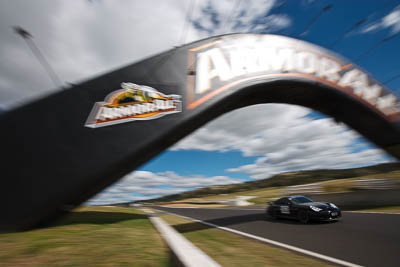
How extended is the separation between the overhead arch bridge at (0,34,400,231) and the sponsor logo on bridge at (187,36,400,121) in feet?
0.21

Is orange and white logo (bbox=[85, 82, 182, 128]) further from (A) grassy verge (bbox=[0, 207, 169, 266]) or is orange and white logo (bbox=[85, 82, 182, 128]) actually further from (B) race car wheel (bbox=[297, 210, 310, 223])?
(B) race car wheel (bbox=[297, 210, 310, 223])

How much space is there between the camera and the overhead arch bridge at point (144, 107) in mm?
7414

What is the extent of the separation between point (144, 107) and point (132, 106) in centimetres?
51

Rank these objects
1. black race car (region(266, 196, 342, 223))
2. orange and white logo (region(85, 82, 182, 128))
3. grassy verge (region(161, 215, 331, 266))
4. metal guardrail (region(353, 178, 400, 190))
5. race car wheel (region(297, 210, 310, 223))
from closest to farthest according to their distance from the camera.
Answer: grassy verge (region(161, 215, 331, 266)) < black race car (region(266, 196, 342, 223)) < race car wheel (region(297, 210, 310, 223)) < orange and white logo (region(85, 82, 182, 128)) < metal guardrail (region(353, 178, 400, 190))

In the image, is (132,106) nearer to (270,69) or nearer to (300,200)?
(270,69)

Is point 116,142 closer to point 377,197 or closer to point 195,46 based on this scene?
point 195,46

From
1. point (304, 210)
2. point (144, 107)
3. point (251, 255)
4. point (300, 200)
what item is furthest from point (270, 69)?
point (251, 255)

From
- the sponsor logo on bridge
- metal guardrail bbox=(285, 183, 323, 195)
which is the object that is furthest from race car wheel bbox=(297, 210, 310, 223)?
metal guardrail bbox=(285, 183, 323, 195)

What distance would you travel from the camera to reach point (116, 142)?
8609 mm

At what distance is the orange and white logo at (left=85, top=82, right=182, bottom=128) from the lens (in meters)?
8.74

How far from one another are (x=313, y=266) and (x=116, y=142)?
7479 millimetres

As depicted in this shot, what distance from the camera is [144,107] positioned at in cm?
955

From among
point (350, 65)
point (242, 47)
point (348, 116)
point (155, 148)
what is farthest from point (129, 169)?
point (350, 65)

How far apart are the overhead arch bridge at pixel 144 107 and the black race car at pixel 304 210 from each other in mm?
5714
